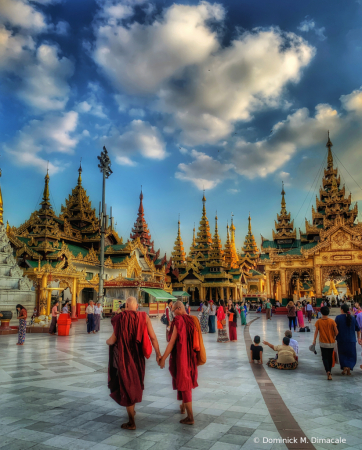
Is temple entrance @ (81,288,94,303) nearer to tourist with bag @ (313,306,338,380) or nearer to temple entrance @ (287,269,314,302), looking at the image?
temple entrance @ (287,269,314,302)

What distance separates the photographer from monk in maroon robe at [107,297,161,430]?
177 inches

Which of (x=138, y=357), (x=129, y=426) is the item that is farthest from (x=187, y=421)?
(x=138, y=357)

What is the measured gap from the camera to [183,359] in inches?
189

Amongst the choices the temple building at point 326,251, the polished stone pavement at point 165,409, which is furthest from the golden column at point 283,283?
the polished stone pavement at point 165,409

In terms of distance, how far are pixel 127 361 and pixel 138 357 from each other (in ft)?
0.51

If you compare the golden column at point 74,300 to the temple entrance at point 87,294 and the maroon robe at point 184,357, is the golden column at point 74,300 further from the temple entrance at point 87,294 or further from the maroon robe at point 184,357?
the maroon robe at point 184,357

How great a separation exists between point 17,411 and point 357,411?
16.1 ft

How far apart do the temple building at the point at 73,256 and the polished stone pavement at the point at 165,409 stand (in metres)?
16.4

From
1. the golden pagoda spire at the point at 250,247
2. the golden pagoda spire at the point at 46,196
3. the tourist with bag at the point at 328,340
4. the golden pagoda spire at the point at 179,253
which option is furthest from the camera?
the golden pagoda spire at the point at 250,247

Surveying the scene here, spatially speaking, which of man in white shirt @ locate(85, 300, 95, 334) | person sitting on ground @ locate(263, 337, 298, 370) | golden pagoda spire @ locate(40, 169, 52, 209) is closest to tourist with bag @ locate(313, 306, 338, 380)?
person sitting on ground @ locate(263, 337, 298, 370)

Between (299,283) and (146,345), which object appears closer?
(146,345)

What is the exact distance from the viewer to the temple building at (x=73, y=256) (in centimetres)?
2503

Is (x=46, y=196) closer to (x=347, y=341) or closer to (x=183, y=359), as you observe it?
(x=347, y=341)

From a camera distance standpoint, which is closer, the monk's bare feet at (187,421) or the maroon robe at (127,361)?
the maroon robe at (127,361)
